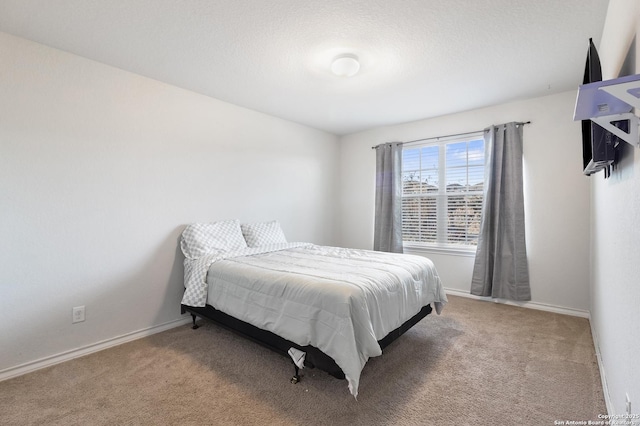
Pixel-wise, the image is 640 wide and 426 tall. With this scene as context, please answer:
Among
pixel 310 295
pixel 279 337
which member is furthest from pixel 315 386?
pixel 310 295

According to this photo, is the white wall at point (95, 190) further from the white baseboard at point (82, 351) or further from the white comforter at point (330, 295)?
the white comforter at point (330, 295)

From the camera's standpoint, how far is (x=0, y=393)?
6.18 feet

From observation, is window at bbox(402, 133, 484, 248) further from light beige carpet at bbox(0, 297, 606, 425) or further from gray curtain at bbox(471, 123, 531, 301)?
light beige carpet at bbox(0, 297, 606, 425)

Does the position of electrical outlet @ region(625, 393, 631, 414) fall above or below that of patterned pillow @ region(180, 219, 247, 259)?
below

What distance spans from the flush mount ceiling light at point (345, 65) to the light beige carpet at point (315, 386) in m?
2.37

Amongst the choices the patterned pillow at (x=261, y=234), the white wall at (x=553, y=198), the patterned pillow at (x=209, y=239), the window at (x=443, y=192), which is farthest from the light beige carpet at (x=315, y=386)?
the window at (x=443, y=192)

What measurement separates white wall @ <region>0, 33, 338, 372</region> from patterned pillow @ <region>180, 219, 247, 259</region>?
6.3 inches

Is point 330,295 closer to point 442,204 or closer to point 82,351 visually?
point 82,351

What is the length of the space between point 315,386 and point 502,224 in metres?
2.87

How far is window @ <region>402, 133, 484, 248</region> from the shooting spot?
3.82 m

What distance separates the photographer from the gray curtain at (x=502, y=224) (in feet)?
11.0

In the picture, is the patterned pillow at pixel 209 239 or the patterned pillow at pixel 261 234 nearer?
the patterned pillow at pixel 209 239

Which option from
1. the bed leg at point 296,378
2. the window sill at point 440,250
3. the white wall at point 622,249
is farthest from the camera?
the window sill at point 440,250

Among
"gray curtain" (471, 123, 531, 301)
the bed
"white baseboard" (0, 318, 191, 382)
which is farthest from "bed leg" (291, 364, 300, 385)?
"gray curtain" (471, 123, 531, 301)
